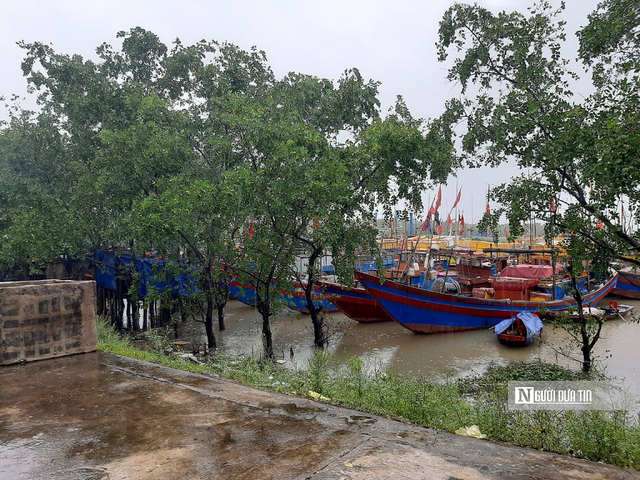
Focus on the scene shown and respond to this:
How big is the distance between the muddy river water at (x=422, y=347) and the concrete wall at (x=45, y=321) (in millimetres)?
5474

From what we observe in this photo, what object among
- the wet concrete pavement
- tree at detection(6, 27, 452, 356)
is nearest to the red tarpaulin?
tree at detection(6, 27, 452, 356)

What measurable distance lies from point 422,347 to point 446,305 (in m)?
2.18

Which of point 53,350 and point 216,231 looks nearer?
point 53,350

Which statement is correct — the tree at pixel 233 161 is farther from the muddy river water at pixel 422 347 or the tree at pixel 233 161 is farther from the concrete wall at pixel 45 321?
the concrete wall at pixel 45 321

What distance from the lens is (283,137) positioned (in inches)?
464

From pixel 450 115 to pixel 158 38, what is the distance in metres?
13.3

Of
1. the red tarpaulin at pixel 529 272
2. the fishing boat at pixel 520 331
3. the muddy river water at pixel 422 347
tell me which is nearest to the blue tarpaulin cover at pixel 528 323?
the fishing boat at pixel 520 331

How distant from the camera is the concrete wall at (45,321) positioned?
7.19m

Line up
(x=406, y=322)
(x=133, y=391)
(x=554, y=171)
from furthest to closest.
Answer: (x=406, y=322) < (x=554, y=171) < (x=133, y=391)

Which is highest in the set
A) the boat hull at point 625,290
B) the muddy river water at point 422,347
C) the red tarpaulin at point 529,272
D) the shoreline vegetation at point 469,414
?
the red tarpaulin at point 529,272

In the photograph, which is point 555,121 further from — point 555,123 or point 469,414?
point 469,414

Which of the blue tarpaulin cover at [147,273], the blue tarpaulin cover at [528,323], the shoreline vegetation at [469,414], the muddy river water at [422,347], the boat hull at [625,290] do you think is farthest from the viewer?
the boat hull at [625,290]

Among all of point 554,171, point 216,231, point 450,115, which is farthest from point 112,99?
point 554,171

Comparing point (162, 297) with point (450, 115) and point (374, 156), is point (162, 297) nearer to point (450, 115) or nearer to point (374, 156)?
point (374, 156)
